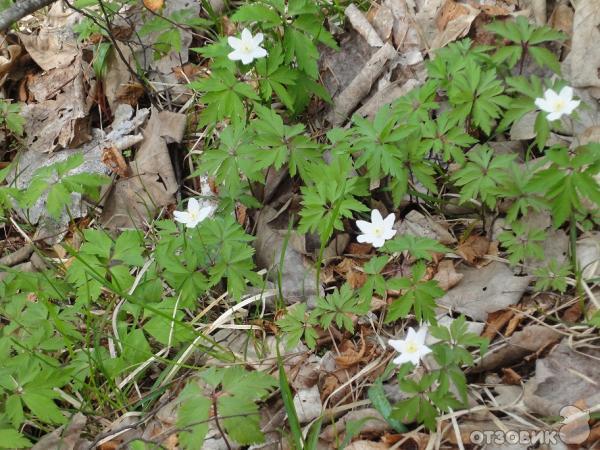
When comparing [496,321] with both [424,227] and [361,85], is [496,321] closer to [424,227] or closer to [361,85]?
[424,227]

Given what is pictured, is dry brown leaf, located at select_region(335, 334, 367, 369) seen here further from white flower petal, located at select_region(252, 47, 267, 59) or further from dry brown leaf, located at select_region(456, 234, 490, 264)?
white flower petal, located at select_region(252, 47, 267, 59)

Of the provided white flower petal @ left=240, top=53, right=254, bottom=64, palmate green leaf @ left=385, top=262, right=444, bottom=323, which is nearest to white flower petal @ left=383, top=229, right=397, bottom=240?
palmate green leaf @ left=385, top=262, right=444, bottom=323

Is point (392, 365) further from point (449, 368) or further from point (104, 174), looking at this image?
point (104, 174)

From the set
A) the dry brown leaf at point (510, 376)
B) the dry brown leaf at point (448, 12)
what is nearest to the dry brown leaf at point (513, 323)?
the dry brown leaf at point (510, 376)

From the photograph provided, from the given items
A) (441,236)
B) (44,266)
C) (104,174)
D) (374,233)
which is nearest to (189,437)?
(374,233)

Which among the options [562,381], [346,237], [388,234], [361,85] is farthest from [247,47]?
[562,381]

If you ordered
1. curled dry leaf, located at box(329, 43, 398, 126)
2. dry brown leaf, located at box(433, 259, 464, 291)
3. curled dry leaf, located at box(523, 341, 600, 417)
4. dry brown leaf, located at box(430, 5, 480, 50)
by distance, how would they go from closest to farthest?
curled dry leaf, located at box(523, 341, 600, 417) → dry brown leaf, located at box(433, 259, 464, 291) → dry brown leaf, located at box(430, 5, 480, 50) → curled dry leaf, located at box(329, 43, 398, 126)
